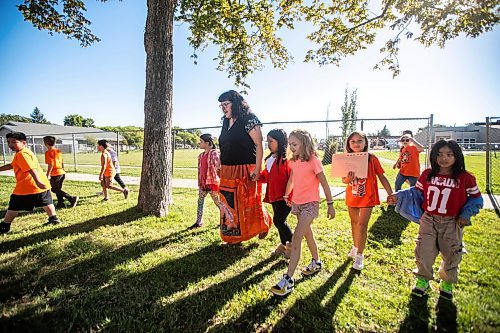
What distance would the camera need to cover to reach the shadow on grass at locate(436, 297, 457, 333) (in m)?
2.11

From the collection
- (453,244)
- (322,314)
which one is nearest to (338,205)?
(453,244)

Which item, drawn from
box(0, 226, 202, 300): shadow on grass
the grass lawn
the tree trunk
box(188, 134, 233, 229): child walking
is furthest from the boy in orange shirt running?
box(188, 134, 233, 229): child walking

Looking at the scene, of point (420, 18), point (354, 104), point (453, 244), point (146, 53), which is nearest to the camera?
point (453, 244)

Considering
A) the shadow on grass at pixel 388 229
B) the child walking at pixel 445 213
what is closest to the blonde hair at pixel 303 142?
the child walking at pixel 445 213

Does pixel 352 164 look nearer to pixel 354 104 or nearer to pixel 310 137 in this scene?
pixel 310 137

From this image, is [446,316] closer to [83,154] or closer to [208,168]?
[208,168]

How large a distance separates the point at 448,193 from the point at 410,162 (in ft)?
11.9

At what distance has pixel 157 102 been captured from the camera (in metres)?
5.38

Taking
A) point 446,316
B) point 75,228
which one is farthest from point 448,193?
point 75,228

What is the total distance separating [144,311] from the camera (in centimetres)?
236

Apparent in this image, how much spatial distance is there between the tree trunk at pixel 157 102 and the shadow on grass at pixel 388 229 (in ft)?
14.1

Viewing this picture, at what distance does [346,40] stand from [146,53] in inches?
284

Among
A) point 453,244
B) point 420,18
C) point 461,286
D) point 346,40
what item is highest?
point 346,40

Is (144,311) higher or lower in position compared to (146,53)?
lower
